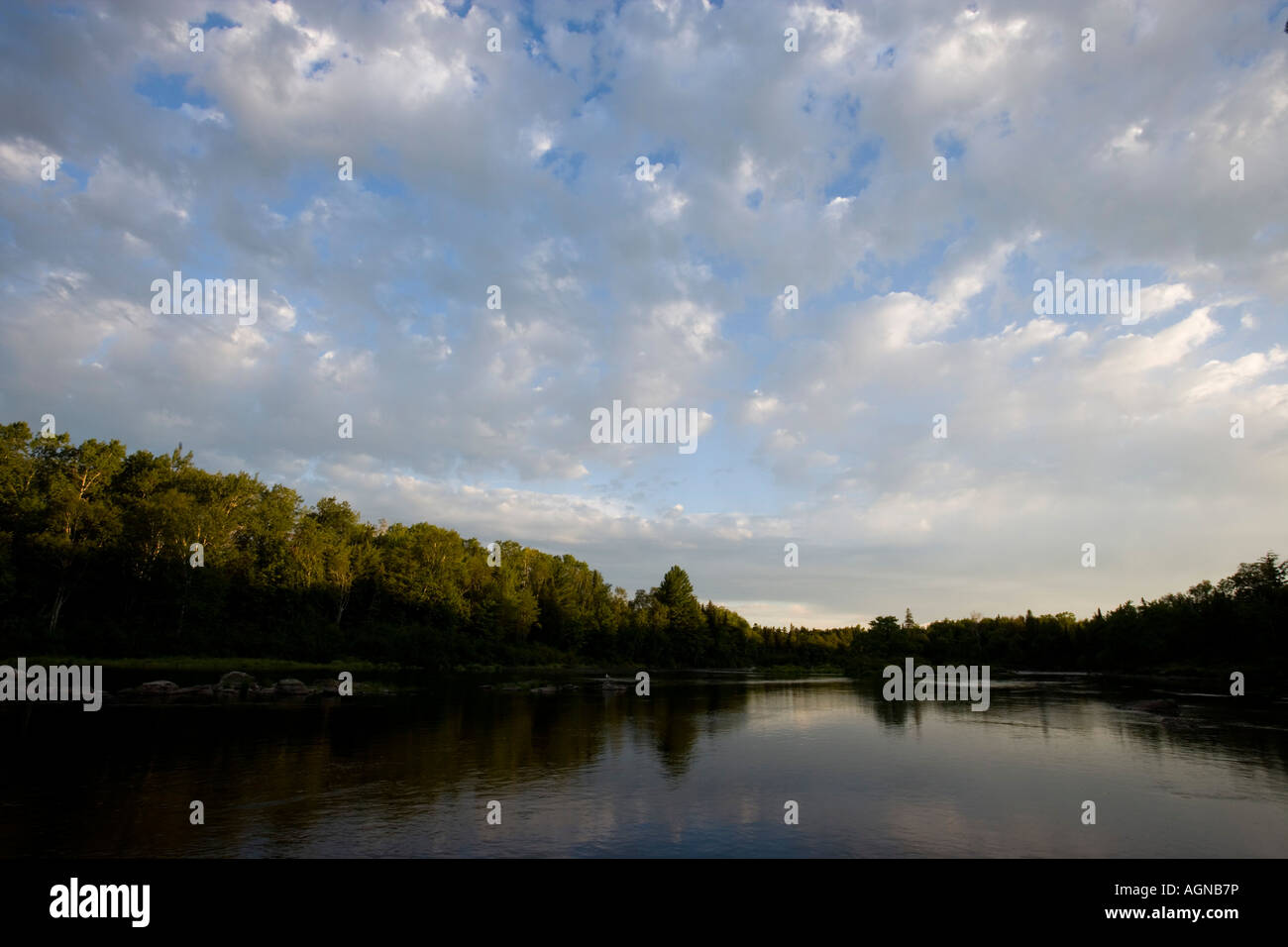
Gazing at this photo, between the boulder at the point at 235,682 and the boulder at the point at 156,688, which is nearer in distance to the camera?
the boulder at the point at 156,688

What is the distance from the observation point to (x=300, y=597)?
99875 millimetres

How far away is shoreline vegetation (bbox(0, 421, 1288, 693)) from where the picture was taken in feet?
254

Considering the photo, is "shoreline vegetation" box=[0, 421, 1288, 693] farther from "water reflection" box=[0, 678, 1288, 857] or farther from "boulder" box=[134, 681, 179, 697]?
"water reflection" box=[0, 678, 1288, 857]

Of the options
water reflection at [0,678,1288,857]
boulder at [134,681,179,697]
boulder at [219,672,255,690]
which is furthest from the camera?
boulder at [219,672,255,690]

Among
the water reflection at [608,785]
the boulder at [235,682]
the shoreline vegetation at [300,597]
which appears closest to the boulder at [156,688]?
the boulder at [235,682]

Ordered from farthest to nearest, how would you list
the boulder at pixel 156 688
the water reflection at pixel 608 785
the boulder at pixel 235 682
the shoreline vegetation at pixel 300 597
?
the shoreline vegetation at pixel 300 597, the boulder at pixel 235 682, the boulder at pixel 156 688, the water reflection at pixel 608 785

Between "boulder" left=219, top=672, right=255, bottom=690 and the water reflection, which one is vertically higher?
the water reflection

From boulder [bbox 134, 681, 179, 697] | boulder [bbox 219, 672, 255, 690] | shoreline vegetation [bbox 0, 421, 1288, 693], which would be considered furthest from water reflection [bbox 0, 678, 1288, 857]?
shoreline vegetation [bbox 0, 421, 1288, 693]

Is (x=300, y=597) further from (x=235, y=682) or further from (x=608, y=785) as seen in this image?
(x=608, y=785)

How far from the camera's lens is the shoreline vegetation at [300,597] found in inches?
3051

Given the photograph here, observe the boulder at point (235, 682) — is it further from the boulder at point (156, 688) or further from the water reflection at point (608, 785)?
the water reflection at point (608, 785)
